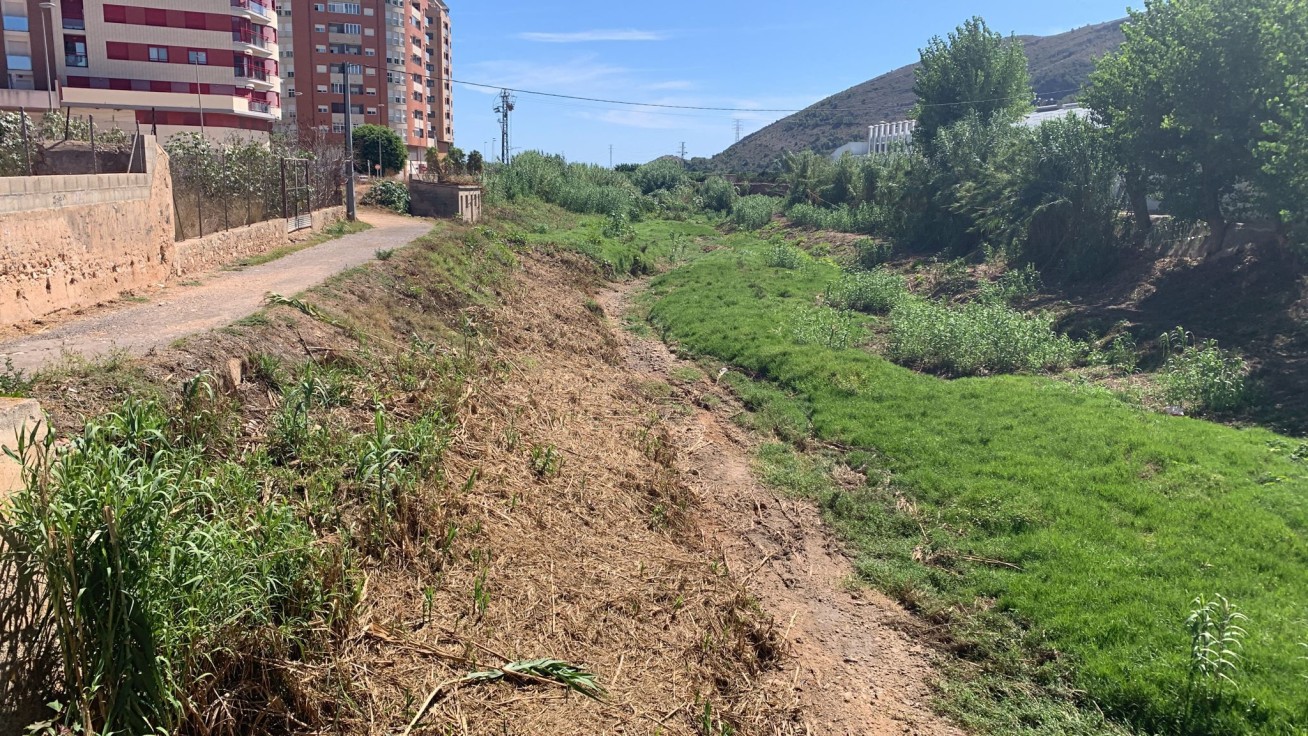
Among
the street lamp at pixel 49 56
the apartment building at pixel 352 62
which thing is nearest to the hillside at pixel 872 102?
the apartment building at pixel 352 62

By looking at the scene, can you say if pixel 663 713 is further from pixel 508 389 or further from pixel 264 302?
pixel 264 302

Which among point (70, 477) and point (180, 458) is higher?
point (70, 477)

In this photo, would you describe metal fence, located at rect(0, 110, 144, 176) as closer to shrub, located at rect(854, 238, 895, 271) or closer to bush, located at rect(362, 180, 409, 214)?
bush, located at rect(362, 180, 409, 214)

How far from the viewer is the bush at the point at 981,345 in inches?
585

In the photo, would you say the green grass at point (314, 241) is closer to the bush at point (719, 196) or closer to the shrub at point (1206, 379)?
the shrub at point (1206, 379)

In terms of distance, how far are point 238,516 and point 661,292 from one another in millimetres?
19180

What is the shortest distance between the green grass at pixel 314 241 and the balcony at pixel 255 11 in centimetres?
3500

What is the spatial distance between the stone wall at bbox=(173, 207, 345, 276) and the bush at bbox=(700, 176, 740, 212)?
39901 mm

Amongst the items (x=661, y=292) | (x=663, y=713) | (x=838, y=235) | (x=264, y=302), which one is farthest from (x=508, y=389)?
(x=838, y=235)

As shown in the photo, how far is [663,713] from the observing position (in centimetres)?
543

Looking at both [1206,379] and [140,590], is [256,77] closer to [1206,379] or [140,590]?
[1206,379]

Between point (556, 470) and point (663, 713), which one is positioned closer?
point (663, 713)


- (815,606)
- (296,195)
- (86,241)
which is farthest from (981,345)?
(296,195)

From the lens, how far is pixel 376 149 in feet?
161
